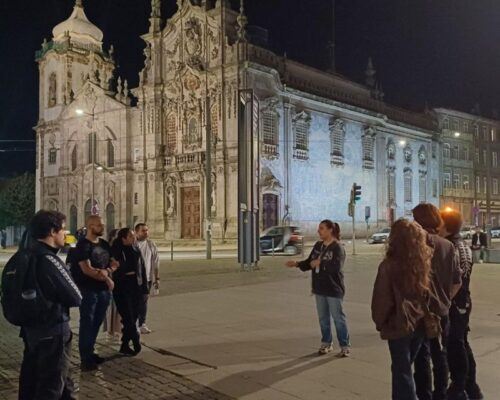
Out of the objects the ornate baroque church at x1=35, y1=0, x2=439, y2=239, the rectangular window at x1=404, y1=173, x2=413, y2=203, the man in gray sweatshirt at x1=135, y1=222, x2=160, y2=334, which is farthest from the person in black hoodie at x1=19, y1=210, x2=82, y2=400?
the rectangular window at x1=404, y1=173, x2=413, y2=203

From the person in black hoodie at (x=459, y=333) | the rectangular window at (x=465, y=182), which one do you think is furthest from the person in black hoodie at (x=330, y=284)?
the rectangular window at (x=465, y=182)

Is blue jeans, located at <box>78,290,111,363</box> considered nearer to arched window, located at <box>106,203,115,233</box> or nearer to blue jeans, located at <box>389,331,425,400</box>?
blue jeans, located at <box>389,331,425,400</box>

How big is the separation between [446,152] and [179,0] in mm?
35599

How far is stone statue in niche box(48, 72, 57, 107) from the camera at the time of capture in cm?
5791

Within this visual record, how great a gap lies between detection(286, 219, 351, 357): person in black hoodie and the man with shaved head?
2.66 metres

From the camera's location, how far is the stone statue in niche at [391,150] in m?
57.6

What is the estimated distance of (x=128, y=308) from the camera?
25.2ft

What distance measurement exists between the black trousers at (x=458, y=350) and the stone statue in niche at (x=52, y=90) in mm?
57412

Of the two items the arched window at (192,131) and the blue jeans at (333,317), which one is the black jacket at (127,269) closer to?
the blue jeans at (333,317)

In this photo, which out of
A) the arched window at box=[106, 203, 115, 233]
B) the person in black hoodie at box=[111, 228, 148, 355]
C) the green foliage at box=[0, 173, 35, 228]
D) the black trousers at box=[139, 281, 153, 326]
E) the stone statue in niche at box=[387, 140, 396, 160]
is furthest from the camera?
the green foliage at box=[0, 173, 35, 228]

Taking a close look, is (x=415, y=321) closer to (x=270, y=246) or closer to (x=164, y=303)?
(x=164, y=303)

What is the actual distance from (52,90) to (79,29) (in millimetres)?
6730

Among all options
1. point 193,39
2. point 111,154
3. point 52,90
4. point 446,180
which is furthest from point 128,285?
point 446,180

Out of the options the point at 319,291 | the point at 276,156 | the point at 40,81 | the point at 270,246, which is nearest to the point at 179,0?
the point at 276,156
